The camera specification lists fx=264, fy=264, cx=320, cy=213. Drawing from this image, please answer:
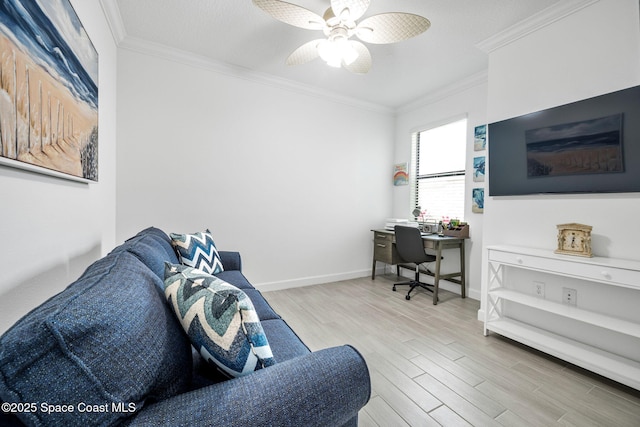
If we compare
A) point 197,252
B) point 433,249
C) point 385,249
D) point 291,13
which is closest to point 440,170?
point 433,249

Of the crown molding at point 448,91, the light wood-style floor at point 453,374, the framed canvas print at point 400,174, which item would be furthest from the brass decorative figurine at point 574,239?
the framed canvas print at point 400,174

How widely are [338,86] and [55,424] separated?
368 cm

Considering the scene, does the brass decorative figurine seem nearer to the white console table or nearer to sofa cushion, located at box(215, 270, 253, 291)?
the white console table

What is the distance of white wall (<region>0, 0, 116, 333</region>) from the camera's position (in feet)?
3.00

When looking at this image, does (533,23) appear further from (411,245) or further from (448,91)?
(411,245)

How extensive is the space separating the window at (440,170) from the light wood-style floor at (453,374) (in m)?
1.35

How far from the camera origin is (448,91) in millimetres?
3414

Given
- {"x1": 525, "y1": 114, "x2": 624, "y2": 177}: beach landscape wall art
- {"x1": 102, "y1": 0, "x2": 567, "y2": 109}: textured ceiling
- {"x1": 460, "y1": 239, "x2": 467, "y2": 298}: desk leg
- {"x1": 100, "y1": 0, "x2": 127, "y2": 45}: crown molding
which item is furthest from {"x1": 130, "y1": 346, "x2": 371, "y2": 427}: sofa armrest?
{"x1": 460, "y1": 239, "x2": 467, "y2": 298}: desk leg

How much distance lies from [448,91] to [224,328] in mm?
3810

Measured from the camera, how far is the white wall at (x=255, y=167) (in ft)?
8.70

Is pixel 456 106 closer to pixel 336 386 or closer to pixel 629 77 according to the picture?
pixel 629 77

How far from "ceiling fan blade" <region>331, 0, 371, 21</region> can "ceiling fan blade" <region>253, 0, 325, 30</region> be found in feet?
0.47

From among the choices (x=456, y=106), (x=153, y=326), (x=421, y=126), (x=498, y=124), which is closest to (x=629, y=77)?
(x=498, y=124)

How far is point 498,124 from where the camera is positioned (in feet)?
7.91
